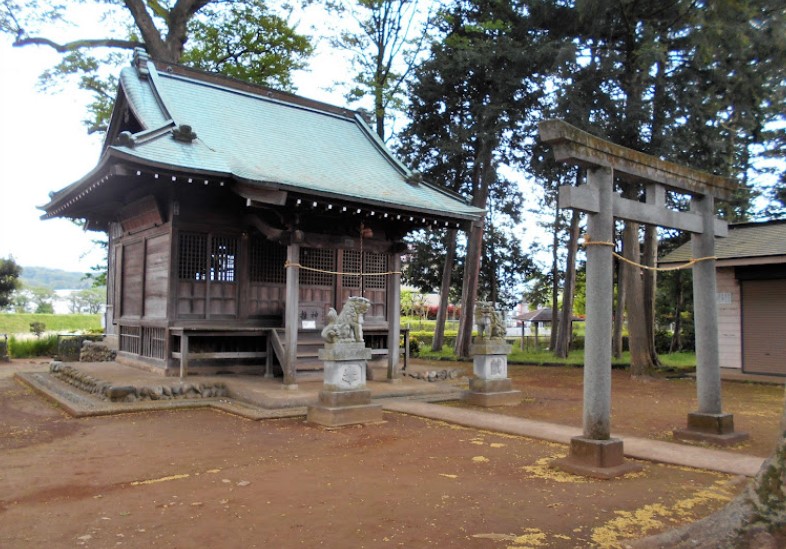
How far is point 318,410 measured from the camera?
8945 mm

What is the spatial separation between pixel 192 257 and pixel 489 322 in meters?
6.52

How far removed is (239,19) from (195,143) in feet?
49.3

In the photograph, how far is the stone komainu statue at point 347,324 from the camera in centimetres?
898

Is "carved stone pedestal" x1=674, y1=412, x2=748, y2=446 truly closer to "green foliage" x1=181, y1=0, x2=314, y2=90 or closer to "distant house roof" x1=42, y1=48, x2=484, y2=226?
"distant house roof" x1=42, y1=48, x2=484, y2=226

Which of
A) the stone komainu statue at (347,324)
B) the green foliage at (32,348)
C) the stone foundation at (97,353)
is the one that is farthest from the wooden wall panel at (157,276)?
the green foliage at (32,348)

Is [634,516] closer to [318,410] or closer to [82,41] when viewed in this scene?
[318,410]

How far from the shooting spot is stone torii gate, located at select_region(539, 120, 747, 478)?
6.18 meters

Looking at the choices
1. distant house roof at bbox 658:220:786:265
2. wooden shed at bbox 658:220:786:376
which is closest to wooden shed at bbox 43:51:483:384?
distant house roof at bbox 658:220:786:265

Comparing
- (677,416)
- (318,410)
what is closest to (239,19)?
(318,410)

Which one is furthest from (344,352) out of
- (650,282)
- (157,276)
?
(650,282)

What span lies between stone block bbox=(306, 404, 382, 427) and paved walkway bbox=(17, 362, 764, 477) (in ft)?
2.73

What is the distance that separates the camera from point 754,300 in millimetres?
16453

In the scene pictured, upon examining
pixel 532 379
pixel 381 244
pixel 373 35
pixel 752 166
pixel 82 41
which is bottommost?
pixel 532 379

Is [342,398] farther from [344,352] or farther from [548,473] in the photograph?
[548,473]
